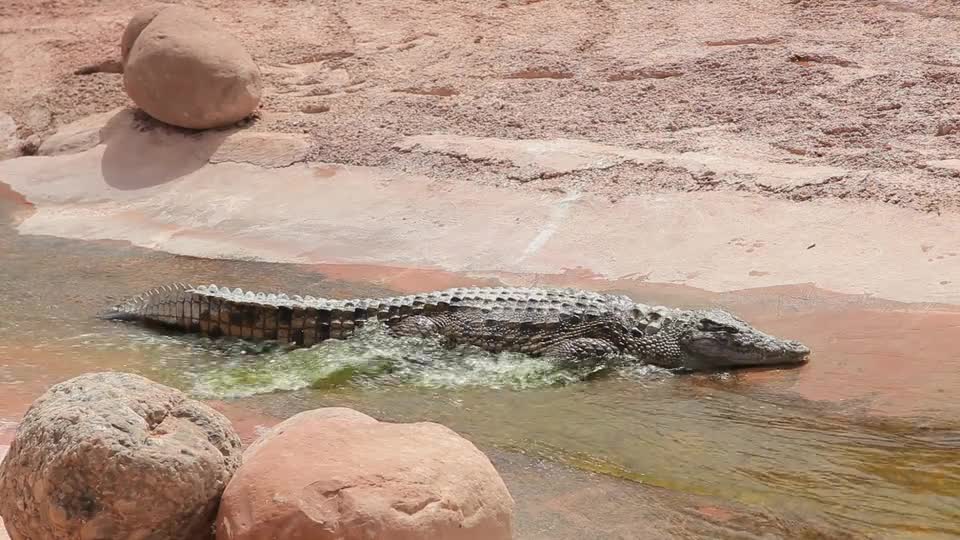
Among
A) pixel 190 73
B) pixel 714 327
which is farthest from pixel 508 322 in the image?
pixel 190 73

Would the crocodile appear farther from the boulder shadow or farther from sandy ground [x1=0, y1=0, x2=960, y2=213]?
the boulder shadow

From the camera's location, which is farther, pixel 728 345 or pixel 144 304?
pixel 144 304

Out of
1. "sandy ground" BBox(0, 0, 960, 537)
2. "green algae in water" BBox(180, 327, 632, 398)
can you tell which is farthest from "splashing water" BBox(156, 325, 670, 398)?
Answer: "sandy ground" BBox(0, 0, 960, 537)

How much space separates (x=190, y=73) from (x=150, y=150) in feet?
2.96

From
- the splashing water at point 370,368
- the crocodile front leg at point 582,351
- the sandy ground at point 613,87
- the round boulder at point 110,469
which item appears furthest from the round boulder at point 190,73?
the round boulder at point 110,469

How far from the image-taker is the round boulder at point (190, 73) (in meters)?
9.71

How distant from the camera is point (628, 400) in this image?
5.49 meters

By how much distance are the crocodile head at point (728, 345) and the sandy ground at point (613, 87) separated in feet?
6.39

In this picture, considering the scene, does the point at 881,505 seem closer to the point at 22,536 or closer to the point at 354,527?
the point at 354,527

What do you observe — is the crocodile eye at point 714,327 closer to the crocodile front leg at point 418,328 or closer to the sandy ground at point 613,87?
the crocodile front leg at point 418,328

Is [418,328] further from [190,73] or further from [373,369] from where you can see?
[190,73]

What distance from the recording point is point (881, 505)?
4066 millimetres

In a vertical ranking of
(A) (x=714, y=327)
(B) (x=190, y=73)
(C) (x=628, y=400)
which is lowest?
(C) (x=628, y=400)

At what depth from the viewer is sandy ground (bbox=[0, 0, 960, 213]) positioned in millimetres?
8102
